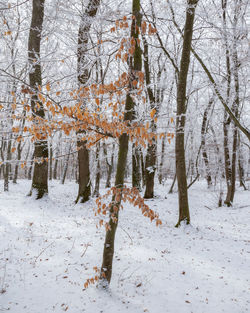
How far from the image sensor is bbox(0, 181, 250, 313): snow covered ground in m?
3.95

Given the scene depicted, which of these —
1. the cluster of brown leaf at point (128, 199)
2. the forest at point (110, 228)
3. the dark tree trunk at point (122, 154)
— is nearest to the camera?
the cluster of brown leaf at point (128, 199)

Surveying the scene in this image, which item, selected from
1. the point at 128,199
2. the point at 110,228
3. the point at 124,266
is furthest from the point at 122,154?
the point at 124,266

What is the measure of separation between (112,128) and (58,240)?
4.51 meters

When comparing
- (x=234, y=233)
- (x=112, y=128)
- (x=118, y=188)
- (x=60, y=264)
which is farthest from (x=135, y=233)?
(x=112, y=128)

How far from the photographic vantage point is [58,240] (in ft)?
21.2

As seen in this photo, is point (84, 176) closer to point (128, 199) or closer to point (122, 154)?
point (122, 154)

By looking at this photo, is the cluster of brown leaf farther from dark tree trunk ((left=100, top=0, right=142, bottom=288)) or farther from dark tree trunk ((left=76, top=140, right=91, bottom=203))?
dark tree trunk ((left=76, top=140, right=91, bottom=203))

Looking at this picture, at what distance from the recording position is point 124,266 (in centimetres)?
521

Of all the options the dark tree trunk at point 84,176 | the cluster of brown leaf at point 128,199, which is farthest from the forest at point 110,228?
the dark tree trunk at point 84,176

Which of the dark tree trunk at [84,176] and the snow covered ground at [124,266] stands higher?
the dark tree trunk at [84,176]

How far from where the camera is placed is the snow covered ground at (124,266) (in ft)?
13.0

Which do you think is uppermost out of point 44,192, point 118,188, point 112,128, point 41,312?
point 112,128

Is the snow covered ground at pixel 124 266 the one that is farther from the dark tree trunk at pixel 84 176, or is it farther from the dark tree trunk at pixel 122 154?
the dark tree trunk at pixel 84 176

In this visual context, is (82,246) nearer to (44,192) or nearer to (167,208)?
(44,192)
